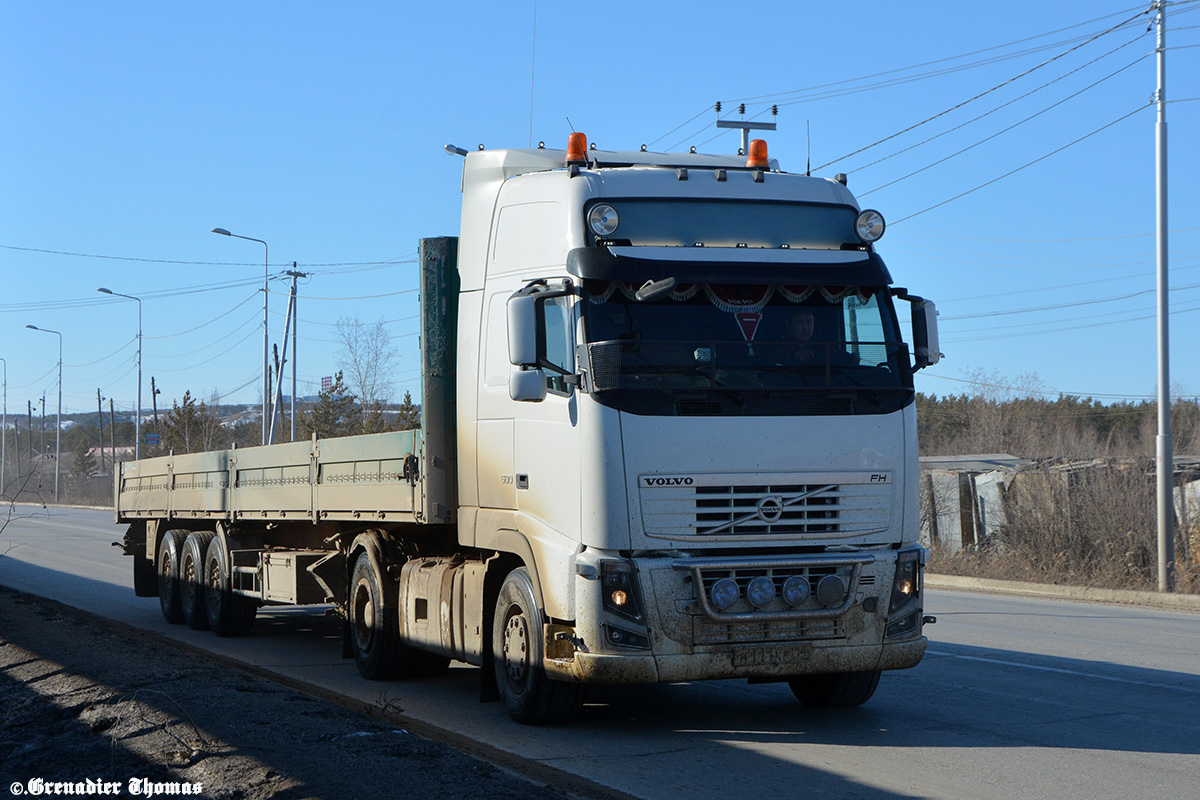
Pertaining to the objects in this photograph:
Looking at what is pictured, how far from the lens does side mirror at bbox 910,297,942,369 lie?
8188 mm

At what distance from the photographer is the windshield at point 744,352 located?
24.9 ft

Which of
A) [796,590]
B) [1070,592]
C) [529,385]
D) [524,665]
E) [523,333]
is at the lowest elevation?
[1070,592]

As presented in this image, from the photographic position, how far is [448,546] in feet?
32.6

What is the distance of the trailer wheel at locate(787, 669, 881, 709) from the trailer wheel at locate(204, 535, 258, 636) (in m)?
7.24

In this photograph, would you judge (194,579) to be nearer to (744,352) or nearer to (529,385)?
(529,385)

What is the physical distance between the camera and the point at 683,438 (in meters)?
7.55

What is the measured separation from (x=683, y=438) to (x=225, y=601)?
8317 millimetres

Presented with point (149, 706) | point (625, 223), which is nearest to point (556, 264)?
point (625, 223)

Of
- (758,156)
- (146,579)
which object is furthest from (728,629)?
(146,579)

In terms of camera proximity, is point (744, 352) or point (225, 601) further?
point (225, 601)

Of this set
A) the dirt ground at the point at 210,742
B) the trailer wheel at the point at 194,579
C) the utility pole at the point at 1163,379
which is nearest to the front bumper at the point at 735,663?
the dirt ground at the point at 210,742

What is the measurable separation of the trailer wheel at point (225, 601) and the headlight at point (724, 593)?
790 cm

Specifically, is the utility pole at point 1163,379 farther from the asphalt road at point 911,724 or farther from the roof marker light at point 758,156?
the roof marker light at point 758,156

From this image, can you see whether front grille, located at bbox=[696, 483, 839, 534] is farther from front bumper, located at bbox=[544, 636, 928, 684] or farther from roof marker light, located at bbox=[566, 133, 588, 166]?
roof marker light, located at bbox=[566, 133, 588, 166]
